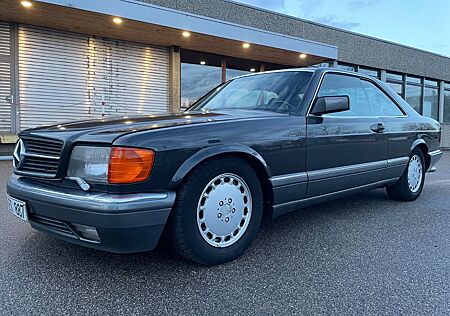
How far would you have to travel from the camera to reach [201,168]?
7.54ft

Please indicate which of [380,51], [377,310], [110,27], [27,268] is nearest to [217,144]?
[377,310]

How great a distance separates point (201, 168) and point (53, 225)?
0.99 meters

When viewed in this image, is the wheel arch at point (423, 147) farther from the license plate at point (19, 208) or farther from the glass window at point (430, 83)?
the glass window at point (430, 83)

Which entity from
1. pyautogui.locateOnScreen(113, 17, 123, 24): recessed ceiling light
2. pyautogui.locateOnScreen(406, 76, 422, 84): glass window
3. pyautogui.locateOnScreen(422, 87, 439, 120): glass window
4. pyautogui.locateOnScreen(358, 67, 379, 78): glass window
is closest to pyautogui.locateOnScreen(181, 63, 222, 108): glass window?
pyautogui.locateOnScreen(113, 17, 123, 24): recessed ceiling light

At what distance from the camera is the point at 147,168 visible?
207cm

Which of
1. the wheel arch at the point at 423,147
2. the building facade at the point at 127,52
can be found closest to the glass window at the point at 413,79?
the building facade at the point at 127,52

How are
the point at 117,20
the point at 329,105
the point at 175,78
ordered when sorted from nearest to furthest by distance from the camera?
1. the point at 329,105
2. the point at 117,20
3. the point at 175,78

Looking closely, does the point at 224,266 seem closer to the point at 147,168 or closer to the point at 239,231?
the point at 239,231

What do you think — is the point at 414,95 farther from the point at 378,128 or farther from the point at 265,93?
the point at 265,93

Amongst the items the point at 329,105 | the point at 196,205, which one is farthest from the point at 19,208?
the point at 329,105

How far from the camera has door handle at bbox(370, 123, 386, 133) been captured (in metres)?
3.71

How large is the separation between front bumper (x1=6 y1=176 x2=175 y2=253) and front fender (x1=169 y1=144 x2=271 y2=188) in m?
0.11

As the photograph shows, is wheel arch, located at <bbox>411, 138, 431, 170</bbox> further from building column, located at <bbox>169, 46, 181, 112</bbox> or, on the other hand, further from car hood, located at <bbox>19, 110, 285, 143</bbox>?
building column, located at <bbox>169, 46, 181, 112</bbox>

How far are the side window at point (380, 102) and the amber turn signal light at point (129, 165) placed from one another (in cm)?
287
